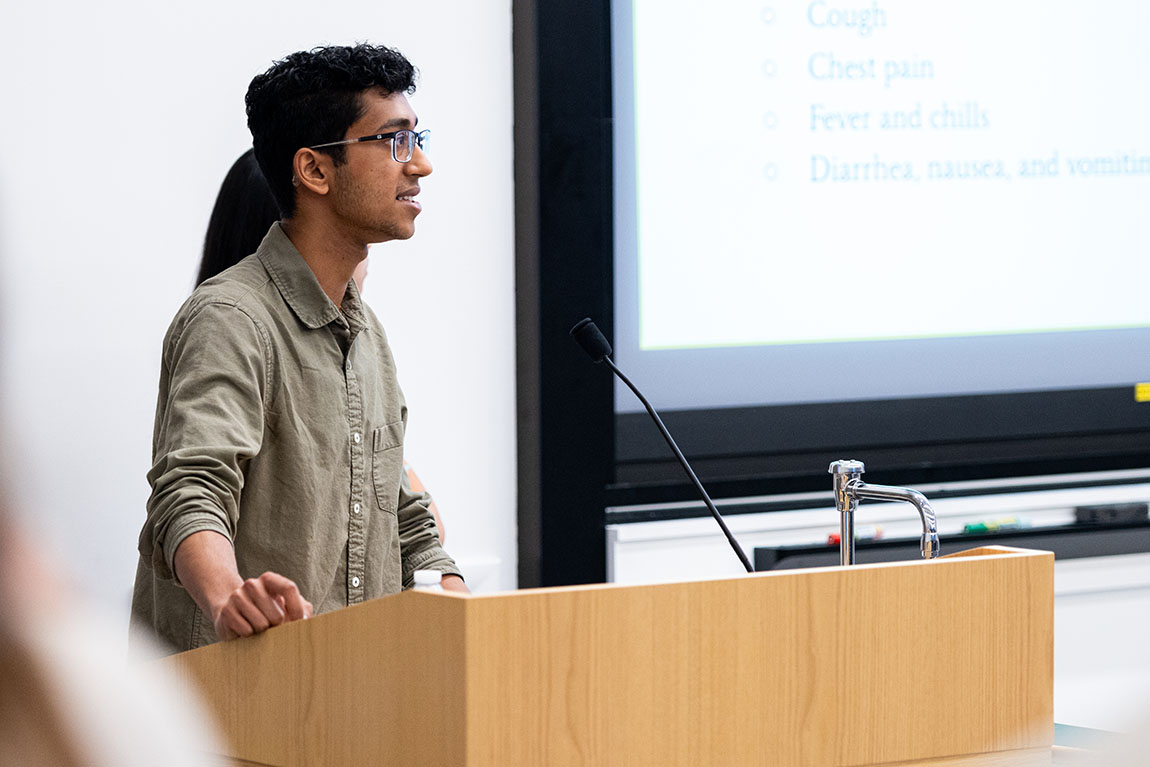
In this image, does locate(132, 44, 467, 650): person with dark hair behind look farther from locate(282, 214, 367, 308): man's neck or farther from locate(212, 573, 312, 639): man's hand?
locate(212, 573, 312, 639): man's hand

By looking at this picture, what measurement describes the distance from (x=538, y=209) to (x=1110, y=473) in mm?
1729

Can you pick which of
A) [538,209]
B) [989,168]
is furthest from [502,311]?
[989,168]

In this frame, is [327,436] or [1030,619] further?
[327,436]

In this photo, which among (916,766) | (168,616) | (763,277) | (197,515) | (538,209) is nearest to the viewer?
(916,766)

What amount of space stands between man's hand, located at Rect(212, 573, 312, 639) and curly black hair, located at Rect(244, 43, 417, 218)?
87 centimetres

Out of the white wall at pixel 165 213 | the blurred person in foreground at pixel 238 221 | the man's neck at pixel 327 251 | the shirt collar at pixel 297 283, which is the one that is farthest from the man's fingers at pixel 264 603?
the white wall at pixel 165 213

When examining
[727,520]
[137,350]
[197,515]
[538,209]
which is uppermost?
[538,209]

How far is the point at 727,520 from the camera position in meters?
3.28

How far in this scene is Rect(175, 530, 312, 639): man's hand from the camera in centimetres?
130

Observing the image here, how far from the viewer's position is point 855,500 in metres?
1.87

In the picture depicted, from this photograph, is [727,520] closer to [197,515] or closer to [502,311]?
[502,311]

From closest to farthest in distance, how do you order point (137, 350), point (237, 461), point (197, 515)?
point (197, 515)
point (237, 461)
point (137, 350)

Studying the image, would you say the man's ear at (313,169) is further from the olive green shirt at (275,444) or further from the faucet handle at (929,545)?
the faucet handle at (929,545)

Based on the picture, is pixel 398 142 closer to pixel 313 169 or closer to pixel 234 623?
pixel 313 169
